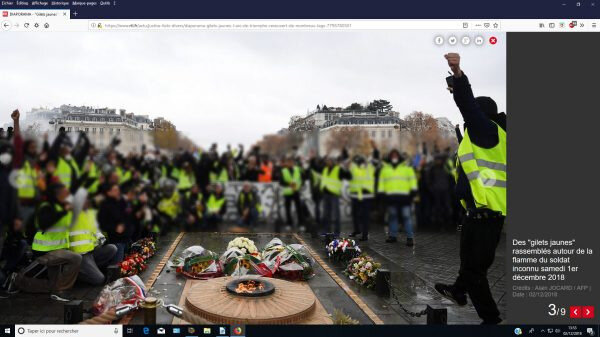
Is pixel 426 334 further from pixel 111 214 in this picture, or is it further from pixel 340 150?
pixel 111 214

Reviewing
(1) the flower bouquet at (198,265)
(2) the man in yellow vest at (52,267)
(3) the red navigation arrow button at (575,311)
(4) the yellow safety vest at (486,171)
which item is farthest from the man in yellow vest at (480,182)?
(2) the man in yellow vest at (52,267)

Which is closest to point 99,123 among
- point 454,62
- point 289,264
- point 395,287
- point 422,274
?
point 454,62

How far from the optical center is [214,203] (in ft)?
12.7

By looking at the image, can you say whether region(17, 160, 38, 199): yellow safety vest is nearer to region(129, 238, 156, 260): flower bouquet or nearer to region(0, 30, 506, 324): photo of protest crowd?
region(0, 30, 506, 324): photo of protest crowd

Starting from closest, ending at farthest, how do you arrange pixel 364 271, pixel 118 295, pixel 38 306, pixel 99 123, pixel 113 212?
pixel 99 123, pixel 113 212, pixel 118 295, pixel 38 306, pixel 364 271

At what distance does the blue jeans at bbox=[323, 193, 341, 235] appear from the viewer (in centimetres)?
Answer: 384

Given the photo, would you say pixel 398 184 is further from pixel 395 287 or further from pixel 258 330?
pixel 395 287

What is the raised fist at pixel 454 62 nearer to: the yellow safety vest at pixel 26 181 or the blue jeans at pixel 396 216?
the blue jeans at pixel 396 216

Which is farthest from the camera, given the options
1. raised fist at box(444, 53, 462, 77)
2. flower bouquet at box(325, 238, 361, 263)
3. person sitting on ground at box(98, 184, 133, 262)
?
flower bouquet at box(325, 238, 361, 263)

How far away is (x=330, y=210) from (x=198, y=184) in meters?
1.21

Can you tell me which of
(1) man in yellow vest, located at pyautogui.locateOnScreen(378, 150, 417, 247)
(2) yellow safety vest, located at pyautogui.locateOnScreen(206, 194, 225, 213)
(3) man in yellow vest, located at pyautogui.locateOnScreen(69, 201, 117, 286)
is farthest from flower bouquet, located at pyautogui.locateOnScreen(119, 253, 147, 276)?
(1) man in yellow vest, located at pyautogui.locateOnScreen(378, 150, 417, 247)

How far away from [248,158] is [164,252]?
561 centimetres

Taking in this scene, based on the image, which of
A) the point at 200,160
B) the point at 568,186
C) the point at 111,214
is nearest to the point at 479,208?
the point at 568,186

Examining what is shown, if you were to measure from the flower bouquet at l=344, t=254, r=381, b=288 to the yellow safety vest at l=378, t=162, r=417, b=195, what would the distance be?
121 inches
